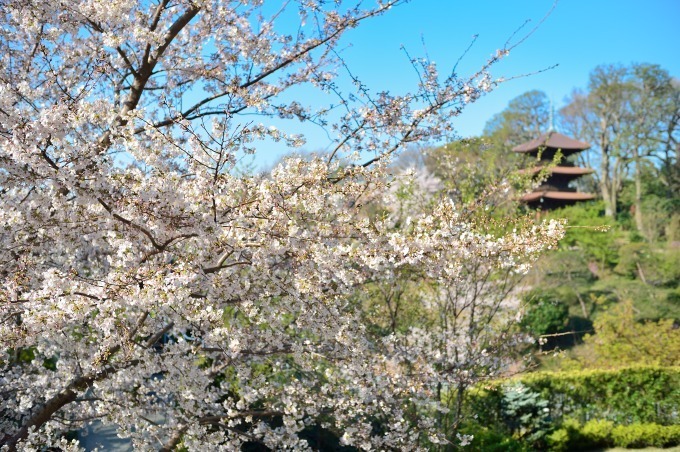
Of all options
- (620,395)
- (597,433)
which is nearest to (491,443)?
(597,433)

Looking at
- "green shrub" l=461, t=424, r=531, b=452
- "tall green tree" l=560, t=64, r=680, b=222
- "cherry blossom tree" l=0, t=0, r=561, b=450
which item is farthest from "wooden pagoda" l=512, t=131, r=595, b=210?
"cherry blossom tree" l=0, t=0, r=561, b=450

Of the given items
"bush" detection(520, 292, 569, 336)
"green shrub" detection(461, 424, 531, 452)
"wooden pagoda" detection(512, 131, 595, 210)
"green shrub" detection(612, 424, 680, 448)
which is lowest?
"green shrub" detection(612, 424, 680, 448)

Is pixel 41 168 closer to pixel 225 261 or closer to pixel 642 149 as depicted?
pixel 225 261

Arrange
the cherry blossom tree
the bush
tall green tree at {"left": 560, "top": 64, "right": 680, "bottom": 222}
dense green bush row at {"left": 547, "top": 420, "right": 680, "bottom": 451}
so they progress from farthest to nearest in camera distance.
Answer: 1. tall green tree at {"left": 560, "top": 64, "right": 680, "bottom": 222}
2. the bush
3. dense green bush row at {"left": 547, "top": 420, "right": 680, "bottom": 451}
4. the cherry blossom tree

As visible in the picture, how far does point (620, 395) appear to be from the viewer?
10.8m

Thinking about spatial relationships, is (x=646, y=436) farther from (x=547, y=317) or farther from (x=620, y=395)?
(x=547, y=317)

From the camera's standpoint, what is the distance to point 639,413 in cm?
1081

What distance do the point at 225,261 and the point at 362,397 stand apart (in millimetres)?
1587

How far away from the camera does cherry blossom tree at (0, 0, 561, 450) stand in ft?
10.5

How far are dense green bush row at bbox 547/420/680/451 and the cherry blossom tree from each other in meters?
5.95

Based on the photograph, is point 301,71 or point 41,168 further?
point 301,71

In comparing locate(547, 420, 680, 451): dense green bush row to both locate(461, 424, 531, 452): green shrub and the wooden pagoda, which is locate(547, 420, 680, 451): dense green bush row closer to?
locate(461, 424, 531, 452): green shrub

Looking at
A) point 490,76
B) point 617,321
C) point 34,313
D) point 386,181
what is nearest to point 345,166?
point 386,181

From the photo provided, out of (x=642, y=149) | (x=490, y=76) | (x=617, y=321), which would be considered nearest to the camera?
(x=490, y=76)
